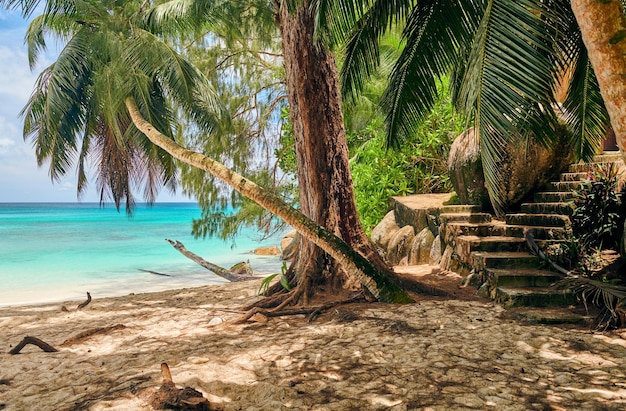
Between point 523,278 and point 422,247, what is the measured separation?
8.78ft

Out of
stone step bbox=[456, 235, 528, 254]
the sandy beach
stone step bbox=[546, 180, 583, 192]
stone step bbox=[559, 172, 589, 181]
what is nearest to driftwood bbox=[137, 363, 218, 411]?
the sandy beach

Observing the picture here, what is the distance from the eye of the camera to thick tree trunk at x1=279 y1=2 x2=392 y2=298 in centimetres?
548

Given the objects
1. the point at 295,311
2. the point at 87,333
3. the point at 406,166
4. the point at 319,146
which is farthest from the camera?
the point at 406,166

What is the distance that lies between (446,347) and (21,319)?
5.25 meters

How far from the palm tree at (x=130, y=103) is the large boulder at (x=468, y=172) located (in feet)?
7.36

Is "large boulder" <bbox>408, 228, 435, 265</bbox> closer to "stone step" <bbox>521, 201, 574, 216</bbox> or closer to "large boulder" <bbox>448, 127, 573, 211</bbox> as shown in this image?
"large boulder" <bbox>448, 127, 573, 211</bbox>

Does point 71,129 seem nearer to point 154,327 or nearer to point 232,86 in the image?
point 232,86

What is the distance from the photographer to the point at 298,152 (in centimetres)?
574

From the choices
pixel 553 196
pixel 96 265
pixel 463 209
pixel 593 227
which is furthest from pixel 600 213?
pixel 96 265

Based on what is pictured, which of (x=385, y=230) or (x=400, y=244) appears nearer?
(x=400, y=244)

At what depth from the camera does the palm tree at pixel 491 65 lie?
306 cm

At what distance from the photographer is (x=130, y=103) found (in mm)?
7039

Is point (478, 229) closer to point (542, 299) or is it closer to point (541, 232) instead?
point (541, 232)

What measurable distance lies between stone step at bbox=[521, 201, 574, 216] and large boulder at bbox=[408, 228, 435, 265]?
1.63 m
